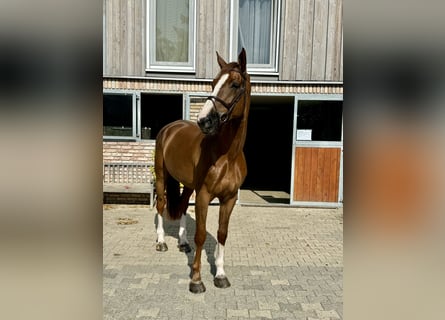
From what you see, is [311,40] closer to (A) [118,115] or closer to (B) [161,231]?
(A) [118,115]

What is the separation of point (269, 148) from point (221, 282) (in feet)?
26.3

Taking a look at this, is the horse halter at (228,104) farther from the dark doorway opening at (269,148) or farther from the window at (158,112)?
the dark doorway opening at (269,148)

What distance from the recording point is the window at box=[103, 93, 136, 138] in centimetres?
679

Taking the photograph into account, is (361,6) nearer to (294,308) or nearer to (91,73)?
(91,73)

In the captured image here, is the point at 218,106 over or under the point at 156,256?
over

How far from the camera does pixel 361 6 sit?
0.60 meters

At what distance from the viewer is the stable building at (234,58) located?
661 cm

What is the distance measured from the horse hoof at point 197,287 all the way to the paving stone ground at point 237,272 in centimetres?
7

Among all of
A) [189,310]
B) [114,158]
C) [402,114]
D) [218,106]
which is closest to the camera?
[402,114]

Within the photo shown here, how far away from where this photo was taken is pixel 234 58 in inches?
267

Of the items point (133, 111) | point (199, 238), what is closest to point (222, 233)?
point (199, 238)

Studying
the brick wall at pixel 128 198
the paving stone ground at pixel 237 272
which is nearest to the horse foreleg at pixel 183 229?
the paving stone ground at pixel 237 272

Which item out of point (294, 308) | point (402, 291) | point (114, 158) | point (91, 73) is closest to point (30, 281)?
point (91, 73)

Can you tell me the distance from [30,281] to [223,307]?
2.57 metres
